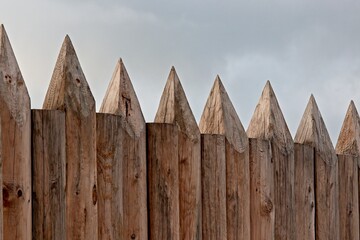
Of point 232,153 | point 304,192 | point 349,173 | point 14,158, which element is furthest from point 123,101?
point 349,173

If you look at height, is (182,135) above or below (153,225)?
above

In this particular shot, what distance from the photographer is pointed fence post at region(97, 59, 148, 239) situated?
11.4 ft

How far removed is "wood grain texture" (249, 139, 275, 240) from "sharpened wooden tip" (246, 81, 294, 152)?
0.12m

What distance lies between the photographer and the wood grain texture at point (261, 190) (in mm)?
4480

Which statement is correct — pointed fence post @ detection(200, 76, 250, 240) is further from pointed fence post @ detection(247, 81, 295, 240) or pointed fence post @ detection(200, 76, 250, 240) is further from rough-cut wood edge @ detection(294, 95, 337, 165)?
rough-cut wood edge @ detection(294, 95, 337, 165)

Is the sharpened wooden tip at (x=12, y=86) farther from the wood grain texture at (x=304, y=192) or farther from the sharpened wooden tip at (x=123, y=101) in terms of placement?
the wood grain texture at (x=304, y=192)

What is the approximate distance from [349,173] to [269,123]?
1.08 meters

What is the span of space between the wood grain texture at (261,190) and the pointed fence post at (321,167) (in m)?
0.62

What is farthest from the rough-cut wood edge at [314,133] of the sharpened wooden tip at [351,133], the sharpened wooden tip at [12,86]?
the sharpened wooden tip at [12,86]

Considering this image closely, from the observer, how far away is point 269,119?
4.67m

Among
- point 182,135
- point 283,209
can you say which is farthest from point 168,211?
point 283,209

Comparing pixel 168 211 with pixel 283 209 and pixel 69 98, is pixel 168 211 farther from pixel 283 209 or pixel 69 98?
pixel 283 209

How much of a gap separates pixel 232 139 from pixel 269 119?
0.49 m

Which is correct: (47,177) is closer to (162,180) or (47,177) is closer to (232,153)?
(162,180)
